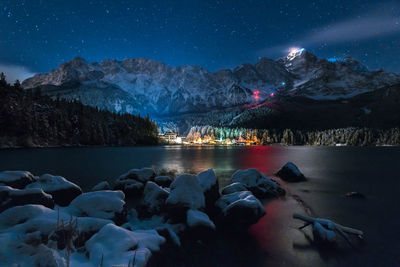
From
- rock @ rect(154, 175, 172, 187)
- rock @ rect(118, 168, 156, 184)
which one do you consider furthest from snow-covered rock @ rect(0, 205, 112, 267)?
rock @ rect(154, 175, 172, 187)

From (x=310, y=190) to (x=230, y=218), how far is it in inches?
628

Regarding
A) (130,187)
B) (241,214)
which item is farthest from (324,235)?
(130,187)

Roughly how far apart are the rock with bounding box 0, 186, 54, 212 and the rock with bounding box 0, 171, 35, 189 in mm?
5533

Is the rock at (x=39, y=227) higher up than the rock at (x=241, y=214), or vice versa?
the rock at (x=39, y=227)

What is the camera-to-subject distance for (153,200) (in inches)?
590

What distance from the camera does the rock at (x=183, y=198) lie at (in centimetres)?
1283

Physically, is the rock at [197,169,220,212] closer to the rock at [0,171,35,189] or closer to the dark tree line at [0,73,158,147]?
the rock at [0,171,35,189]

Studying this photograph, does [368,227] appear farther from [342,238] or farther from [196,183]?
[196,183]

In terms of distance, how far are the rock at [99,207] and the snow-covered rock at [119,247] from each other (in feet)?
12.9

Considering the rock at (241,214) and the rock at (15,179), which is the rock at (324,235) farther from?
the rock at (15,179)

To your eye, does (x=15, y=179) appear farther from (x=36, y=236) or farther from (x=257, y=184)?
(x=257, y=184)

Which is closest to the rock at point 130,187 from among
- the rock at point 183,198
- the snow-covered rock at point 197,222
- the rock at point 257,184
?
the rock at point 183,198

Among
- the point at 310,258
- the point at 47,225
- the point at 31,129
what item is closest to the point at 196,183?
the point at 310,258

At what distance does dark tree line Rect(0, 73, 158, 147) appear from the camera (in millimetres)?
110938
